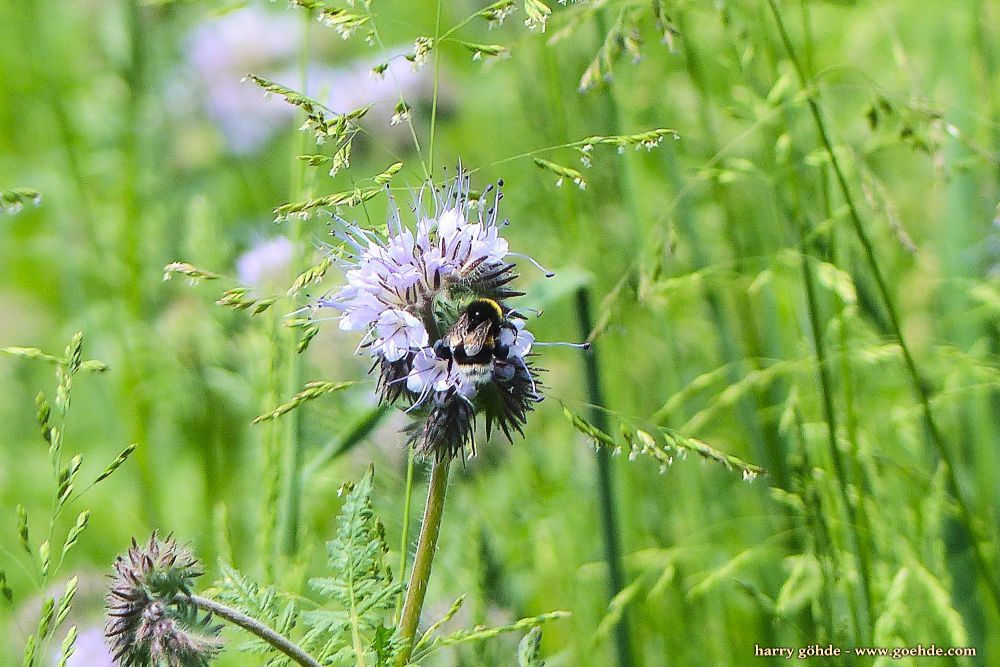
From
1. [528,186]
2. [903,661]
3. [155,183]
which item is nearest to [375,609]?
[903,661]

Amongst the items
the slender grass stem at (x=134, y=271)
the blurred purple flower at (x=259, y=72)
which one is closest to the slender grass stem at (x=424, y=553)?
the slender grass stem at (x=134, y=271)

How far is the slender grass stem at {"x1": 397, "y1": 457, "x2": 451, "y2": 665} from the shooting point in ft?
3.33

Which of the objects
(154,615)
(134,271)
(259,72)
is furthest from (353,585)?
(259,72)

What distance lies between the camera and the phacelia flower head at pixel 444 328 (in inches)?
39.3

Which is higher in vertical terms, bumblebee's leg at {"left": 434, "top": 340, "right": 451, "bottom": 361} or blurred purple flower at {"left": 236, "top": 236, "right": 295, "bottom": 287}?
blurred purple flower at {"left": 236, "top": 236, "right": 295, "bottom": 287}

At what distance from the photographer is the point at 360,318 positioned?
3.50ft

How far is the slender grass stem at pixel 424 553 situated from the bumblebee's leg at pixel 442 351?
0.30 feet

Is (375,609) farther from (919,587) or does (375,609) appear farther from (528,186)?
(528,186)

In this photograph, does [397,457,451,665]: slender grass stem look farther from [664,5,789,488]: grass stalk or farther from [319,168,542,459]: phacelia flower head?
[664,5,789,488]: grass stalk

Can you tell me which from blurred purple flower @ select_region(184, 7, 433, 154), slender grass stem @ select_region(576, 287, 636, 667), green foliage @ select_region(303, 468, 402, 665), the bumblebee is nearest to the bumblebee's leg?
the bumblebee

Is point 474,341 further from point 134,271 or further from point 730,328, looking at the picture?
Answer: point 134,271

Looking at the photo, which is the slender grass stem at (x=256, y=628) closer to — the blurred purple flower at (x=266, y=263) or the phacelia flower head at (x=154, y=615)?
the phacelia flower head at (x=154, y=615)

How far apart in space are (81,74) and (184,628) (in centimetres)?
313

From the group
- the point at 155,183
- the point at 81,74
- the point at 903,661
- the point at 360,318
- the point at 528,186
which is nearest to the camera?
the point at 360,318
